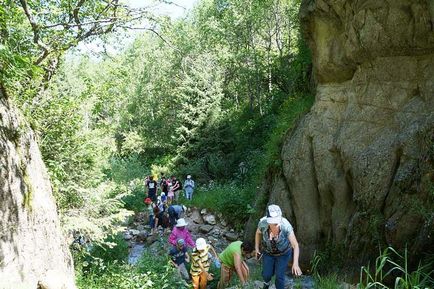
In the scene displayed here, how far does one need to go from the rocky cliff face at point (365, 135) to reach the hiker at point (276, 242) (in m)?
2.29

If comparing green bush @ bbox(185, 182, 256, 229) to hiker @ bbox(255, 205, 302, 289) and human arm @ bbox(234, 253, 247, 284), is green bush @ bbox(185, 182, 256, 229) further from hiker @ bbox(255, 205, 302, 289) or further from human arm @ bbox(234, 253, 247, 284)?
hiker @ bbox(255, 205, 302, 289)

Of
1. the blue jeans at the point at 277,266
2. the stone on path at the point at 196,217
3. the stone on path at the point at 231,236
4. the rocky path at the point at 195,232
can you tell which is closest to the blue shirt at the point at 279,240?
the blue jeans at the point at 277,266

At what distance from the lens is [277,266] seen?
607cm

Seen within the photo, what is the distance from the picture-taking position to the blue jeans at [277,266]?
19.7 feet

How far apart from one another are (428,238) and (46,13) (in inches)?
346

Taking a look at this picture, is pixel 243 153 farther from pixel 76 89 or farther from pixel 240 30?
pixel 76 89

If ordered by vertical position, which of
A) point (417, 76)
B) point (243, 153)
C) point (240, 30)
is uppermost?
point (240, 30)

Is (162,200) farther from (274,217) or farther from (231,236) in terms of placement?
(274,217)

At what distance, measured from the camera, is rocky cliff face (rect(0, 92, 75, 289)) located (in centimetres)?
497

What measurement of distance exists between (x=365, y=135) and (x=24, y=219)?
7.26m

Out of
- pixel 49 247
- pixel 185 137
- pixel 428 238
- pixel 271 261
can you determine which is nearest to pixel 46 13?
pixel 49 247

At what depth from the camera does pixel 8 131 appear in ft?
17.5

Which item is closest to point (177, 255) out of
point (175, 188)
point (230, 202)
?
point (230, 202)

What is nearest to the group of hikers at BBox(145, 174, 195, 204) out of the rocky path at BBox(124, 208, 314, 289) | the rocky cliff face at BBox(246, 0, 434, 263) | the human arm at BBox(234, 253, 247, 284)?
the rocky path at BBox(124, 208, 314, 289)
